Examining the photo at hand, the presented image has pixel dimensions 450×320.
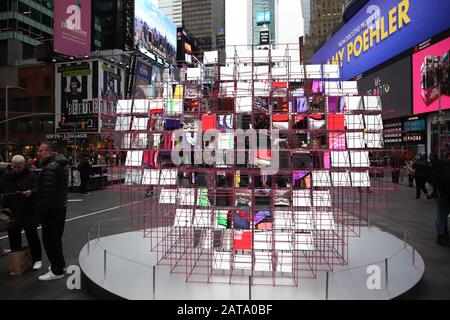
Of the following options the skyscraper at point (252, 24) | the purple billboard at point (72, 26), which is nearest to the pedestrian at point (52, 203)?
the skyscraper at point (252, 24)

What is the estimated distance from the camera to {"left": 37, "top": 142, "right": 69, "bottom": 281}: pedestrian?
404cm

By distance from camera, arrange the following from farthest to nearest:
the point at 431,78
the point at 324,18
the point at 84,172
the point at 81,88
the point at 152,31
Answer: the point at 324,18
the point at 152,31
the point at 81,88
the point at 431,78
the point at 84,172

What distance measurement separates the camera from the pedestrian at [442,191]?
5.38m

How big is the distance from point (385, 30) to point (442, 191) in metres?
21.3

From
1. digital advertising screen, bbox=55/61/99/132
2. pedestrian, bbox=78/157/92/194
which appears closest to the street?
pedestrian, bbox=78/157/92/194

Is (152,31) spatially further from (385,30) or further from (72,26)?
(385,30)

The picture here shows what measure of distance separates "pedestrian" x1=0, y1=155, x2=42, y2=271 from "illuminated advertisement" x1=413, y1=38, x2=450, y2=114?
1655 cm

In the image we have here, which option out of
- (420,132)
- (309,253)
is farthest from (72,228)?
(420,132)

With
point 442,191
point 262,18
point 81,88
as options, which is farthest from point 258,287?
point 81,88

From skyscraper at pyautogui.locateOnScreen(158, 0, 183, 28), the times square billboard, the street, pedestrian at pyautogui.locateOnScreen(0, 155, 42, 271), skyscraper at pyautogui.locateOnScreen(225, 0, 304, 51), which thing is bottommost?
the street

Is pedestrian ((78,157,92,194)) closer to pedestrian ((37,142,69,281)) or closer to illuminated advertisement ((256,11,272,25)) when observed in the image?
illuminated advertisement ((256,11,272,25))

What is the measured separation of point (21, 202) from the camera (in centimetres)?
450
